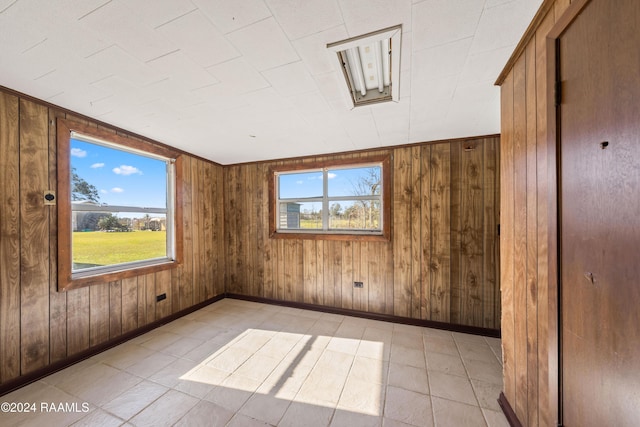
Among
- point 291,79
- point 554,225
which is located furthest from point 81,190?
point 554,225

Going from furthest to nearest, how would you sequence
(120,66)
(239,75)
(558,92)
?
(239,75) < (120,66) < (558,92)

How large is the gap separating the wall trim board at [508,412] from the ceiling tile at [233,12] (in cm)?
275

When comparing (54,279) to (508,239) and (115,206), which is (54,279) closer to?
(115,206)

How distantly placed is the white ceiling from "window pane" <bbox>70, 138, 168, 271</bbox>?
0.45 meters

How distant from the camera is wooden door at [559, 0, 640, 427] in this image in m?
0.70

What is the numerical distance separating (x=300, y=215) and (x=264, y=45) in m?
2.56

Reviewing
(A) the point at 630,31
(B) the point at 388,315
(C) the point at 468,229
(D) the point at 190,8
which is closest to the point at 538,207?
(A) the point at 630,31

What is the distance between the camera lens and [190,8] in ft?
3.52

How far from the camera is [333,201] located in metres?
3.45

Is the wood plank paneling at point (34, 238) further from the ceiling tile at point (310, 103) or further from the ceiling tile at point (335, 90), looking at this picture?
the ceiling tile at point (335, 90)

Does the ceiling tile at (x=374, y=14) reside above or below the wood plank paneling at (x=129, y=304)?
above

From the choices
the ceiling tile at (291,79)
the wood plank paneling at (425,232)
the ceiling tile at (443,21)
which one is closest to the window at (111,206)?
the ceiling tile at (291,79)

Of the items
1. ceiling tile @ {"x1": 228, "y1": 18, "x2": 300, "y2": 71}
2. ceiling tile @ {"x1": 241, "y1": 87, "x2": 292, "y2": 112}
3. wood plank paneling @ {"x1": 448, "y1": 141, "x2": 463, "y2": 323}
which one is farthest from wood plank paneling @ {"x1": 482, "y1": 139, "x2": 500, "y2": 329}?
ceiling tile @ {"x1": 228, "y1": 18, "x2": 300, "y2": 71}

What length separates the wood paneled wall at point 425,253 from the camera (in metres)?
2.71
